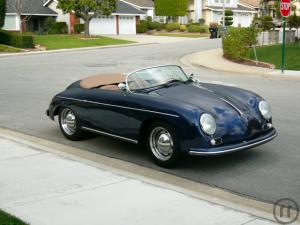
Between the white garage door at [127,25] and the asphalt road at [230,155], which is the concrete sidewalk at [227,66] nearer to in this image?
the asphalt road at [230,155]

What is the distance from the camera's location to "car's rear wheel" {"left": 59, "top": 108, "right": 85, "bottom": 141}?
27.1 ft

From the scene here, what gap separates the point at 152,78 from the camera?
7.53 metres

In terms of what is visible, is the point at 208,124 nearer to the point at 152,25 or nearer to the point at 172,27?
the point at 172,27

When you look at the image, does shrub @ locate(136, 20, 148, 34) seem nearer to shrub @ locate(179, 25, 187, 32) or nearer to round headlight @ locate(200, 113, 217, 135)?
shrub @ locate(179, 25, 187, 32)

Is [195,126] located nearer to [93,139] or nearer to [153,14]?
[93,139]

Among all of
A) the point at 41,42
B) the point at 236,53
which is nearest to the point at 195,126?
the point at 236,53

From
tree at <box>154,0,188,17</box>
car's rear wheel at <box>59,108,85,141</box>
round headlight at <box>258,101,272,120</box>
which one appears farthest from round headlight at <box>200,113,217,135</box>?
tree at <box>154,0,188,17</box>

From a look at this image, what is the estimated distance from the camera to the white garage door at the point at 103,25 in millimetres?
58344

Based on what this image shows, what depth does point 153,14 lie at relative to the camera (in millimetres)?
72312

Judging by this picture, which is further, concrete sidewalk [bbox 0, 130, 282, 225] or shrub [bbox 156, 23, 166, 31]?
shrub [bbox 156, 23, 166, 31]

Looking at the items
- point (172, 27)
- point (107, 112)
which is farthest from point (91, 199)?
point (172, 27)

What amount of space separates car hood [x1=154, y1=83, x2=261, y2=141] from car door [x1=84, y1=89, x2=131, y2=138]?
1.77ft

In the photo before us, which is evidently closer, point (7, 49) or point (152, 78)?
point (152, 78)

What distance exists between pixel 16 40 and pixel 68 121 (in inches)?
1189
